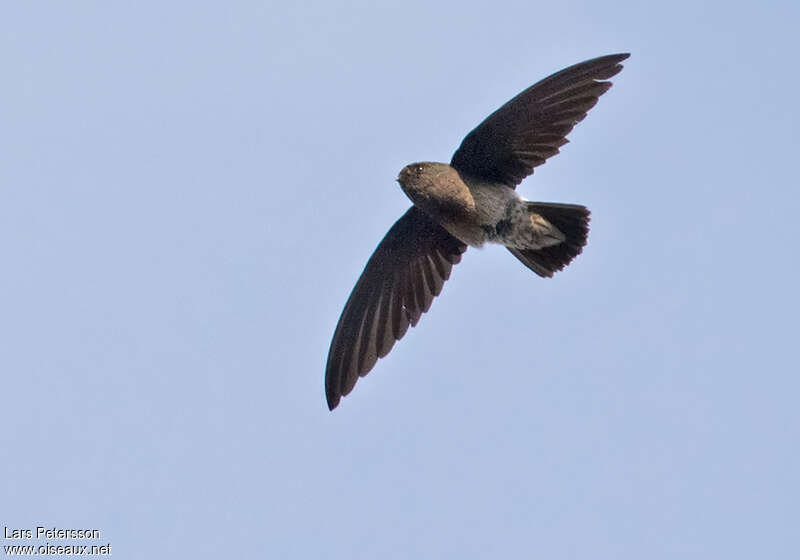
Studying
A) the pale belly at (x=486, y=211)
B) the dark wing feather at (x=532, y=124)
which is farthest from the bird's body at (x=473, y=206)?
the dark wing feather at (x=532, y=124)

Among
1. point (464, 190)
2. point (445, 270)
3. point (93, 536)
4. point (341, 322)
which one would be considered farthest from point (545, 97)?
point (93, 536)

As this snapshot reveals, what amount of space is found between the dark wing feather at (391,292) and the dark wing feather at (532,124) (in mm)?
745

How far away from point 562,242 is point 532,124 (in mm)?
923

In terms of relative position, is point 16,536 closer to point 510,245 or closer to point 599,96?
point 510,245

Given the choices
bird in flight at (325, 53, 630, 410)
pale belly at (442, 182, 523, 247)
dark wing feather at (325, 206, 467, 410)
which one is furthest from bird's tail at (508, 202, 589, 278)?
dark wing feather at (325, 206, 467, 410)

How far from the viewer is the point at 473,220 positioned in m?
8.01

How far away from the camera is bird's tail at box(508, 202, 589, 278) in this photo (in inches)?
318

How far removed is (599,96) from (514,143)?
0.71m

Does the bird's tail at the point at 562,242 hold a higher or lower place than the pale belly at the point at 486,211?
lower

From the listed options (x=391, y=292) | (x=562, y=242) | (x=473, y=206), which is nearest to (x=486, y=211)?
(x=473, y=206)

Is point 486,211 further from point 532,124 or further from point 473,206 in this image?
point 532,124

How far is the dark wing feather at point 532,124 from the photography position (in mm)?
7699

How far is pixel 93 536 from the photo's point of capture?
7672 mm

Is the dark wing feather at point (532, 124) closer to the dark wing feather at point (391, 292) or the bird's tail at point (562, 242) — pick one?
the bird's tail at point (562, 242)
